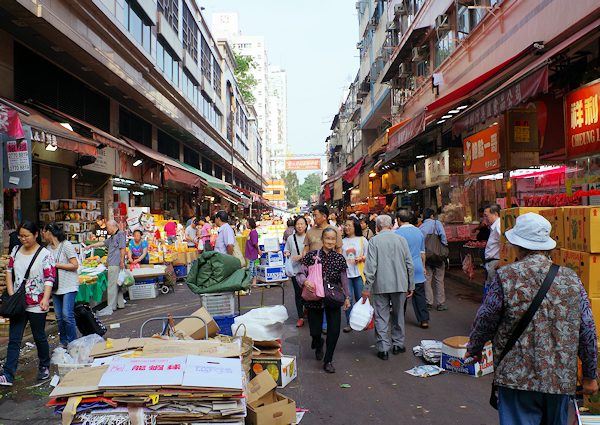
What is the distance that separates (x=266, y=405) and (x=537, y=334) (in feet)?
7.12

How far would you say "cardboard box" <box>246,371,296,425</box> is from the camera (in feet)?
12.1

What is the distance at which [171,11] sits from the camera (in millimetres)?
24172

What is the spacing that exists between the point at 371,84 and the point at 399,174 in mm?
12468

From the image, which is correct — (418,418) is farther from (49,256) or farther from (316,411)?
(49,256)

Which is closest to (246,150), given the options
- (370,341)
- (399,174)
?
(399,174)

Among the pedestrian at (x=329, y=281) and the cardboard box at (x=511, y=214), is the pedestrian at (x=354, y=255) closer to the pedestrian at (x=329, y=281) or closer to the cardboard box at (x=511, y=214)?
the pedestrian at (x=329, y=281)

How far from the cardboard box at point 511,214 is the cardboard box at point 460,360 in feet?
4.72

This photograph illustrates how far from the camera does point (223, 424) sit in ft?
9.75

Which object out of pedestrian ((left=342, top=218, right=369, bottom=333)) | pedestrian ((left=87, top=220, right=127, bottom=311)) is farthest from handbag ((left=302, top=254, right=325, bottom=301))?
pedestrian ((left=87, top=220, right=127, bottom=311))

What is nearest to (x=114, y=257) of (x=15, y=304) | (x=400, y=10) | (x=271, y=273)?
(x=271, y=273)

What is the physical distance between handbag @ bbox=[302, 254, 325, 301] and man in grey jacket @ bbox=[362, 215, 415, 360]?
82 centimetres

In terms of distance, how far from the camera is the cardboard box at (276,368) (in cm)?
502

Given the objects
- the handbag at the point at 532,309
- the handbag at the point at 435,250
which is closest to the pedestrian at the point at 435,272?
the handbag at the point at 435,250

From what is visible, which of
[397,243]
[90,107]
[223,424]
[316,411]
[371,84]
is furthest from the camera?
[371,84]
